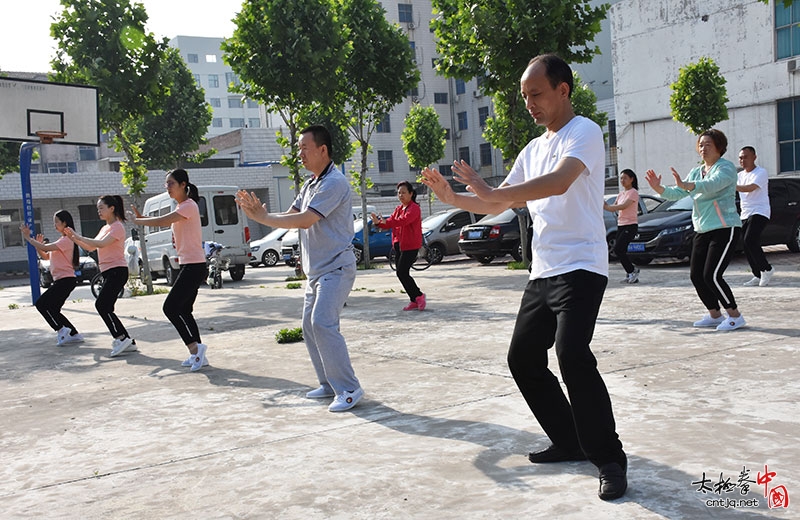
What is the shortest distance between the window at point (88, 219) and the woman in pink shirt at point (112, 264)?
32.1 meters

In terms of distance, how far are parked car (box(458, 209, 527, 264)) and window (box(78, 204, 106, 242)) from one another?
25531 millimetres

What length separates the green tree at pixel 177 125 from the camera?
32.1 m

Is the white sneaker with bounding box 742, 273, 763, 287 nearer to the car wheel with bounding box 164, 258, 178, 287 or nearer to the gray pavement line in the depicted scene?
the gray pavement line

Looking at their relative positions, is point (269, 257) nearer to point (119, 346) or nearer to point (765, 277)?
point (119, 346)

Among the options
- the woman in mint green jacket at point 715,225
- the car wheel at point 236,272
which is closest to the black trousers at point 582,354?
the woman in mint green jacket at point 715,225

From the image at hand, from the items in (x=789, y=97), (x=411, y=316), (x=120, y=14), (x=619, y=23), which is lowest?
(x=411, y=316)

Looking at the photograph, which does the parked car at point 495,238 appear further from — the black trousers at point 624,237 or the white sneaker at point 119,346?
the white sneaker at point 119,346

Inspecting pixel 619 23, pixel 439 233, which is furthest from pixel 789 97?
pixel 439 233

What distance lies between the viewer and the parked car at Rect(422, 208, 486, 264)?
72.2 ft

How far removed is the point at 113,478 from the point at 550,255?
98.8 inches

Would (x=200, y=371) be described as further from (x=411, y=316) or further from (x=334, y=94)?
(x=334, y=94)

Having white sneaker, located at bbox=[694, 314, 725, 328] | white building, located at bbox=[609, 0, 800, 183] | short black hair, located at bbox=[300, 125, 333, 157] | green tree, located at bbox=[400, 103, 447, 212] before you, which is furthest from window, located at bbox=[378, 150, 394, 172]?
short black hair, located at bbox=[300, 125, 333, 157]

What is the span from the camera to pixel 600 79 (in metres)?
47.7

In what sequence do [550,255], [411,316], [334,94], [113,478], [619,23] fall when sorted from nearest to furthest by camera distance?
[550,255]
[113,478]
[411,316]
[334,94]
[619,23]
